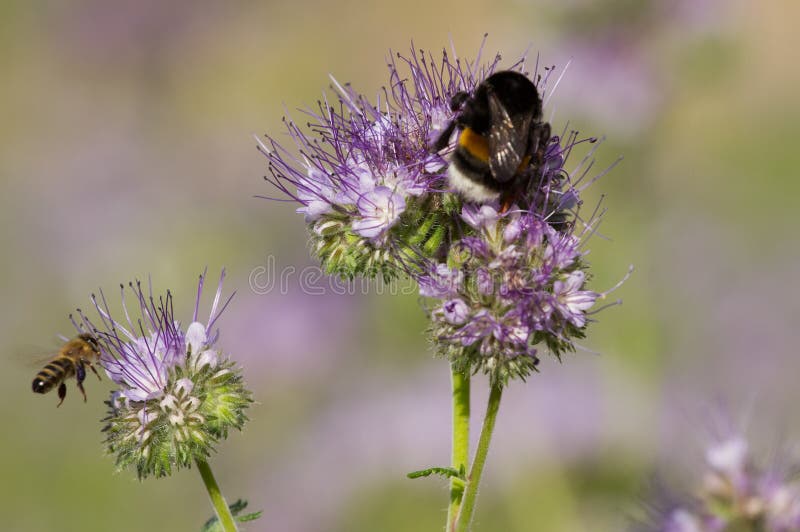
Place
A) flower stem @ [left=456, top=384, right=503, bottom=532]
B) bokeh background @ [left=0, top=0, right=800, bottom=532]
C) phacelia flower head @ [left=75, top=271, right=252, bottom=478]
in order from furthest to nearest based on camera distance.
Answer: bokeh background @ [left=0, top=0, right=800, bottom=532]
phacelia flower head @ [left=75, top=271, right=252, bottom=478]
flower stem @ [left=456, top=384, right=503, bottom=532]

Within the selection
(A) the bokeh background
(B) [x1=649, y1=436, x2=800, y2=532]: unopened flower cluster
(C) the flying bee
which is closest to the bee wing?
(B) [x1=649, y1=436, x2=800, y2=532]: unopened flower cluster

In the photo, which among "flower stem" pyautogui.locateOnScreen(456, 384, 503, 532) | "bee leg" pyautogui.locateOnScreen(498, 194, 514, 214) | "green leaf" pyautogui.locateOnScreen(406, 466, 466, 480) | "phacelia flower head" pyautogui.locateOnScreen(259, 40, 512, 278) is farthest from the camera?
"phacelia flower head" pyautogui.locateOnScreen(259, 40, 512, 278)

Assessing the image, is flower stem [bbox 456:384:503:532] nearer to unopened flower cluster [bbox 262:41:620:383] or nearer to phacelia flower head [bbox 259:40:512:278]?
unopened flower cluster [bbox 262:41:620:383]

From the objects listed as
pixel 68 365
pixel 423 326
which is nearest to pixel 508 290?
pixel 68 365

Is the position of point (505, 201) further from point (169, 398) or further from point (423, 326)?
point (423, 326)

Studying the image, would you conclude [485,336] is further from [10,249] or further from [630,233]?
[10,249]

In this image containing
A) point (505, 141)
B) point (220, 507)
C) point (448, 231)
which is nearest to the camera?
point (220, 507)

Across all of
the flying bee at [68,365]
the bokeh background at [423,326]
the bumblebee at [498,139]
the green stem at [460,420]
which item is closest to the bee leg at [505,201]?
the bumblebee at [498,139]
